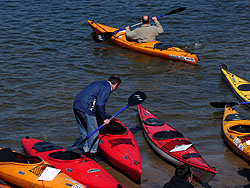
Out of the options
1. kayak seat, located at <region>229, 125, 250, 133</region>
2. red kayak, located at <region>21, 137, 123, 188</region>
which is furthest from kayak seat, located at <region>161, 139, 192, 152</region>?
red kayak, located at <region>21, 137, 123, 188</region>

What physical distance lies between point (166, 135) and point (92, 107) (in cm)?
155

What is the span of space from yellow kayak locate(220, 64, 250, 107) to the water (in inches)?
8.5

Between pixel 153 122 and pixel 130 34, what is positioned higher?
pixel 130 34

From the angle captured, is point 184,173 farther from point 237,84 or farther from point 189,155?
point 237,84

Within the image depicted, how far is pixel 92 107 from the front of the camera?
20.2ft

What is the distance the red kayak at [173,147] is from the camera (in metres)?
5.70

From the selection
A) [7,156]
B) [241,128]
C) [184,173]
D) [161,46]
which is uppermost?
[184,173]

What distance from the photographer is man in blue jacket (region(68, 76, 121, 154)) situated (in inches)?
237

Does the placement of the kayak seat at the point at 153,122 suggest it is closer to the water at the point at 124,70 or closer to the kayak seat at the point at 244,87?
the water at the point at 124,70

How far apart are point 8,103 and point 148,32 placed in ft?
16.6

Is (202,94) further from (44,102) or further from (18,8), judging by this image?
(18,8)

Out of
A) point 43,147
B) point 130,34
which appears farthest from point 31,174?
point 130,34

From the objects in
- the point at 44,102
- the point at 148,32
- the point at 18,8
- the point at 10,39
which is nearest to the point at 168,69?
the point at 148,32

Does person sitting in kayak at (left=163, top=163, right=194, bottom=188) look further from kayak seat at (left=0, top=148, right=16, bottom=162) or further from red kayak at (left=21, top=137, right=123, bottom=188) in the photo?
kayak seat at (left=0, top=148, right=16, bottom=162)
